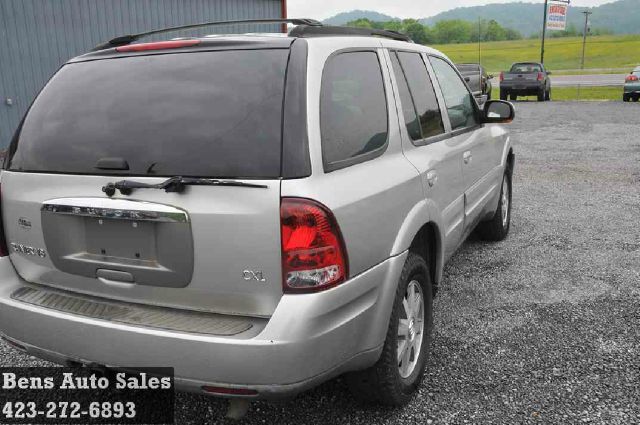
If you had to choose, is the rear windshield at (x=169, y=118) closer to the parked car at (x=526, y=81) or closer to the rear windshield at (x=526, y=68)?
the parked car at (x=526, y=81)

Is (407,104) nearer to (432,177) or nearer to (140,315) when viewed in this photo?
(432,177)

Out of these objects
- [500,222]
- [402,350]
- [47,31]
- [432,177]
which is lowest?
[500,222]

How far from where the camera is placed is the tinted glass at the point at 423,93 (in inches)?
126

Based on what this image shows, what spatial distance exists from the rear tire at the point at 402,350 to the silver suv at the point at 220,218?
0.04 ft

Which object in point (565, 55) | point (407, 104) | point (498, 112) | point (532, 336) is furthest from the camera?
point (565, 55)

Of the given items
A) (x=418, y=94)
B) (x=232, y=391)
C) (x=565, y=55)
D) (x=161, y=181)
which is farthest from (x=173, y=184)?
(x=565, y=55)

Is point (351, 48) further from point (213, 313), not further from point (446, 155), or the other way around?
point (213, 313)

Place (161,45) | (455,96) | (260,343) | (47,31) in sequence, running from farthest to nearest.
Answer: (47,31) → (455,96) → (161,45) → (260,343)

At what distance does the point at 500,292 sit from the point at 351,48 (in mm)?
2461

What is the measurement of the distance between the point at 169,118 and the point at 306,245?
75 cm

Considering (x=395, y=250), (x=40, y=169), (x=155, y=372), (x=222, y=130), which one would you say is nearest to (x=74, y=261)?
(x=40, y=169)

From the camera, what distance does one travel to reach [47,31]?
1113 cm

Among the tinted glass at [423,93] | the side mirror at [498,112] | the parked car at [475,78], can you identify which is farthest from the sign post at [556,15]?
the tinted glass at [423,93]

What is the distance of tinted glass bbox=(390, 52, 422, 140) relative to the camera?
2990 millimetres
